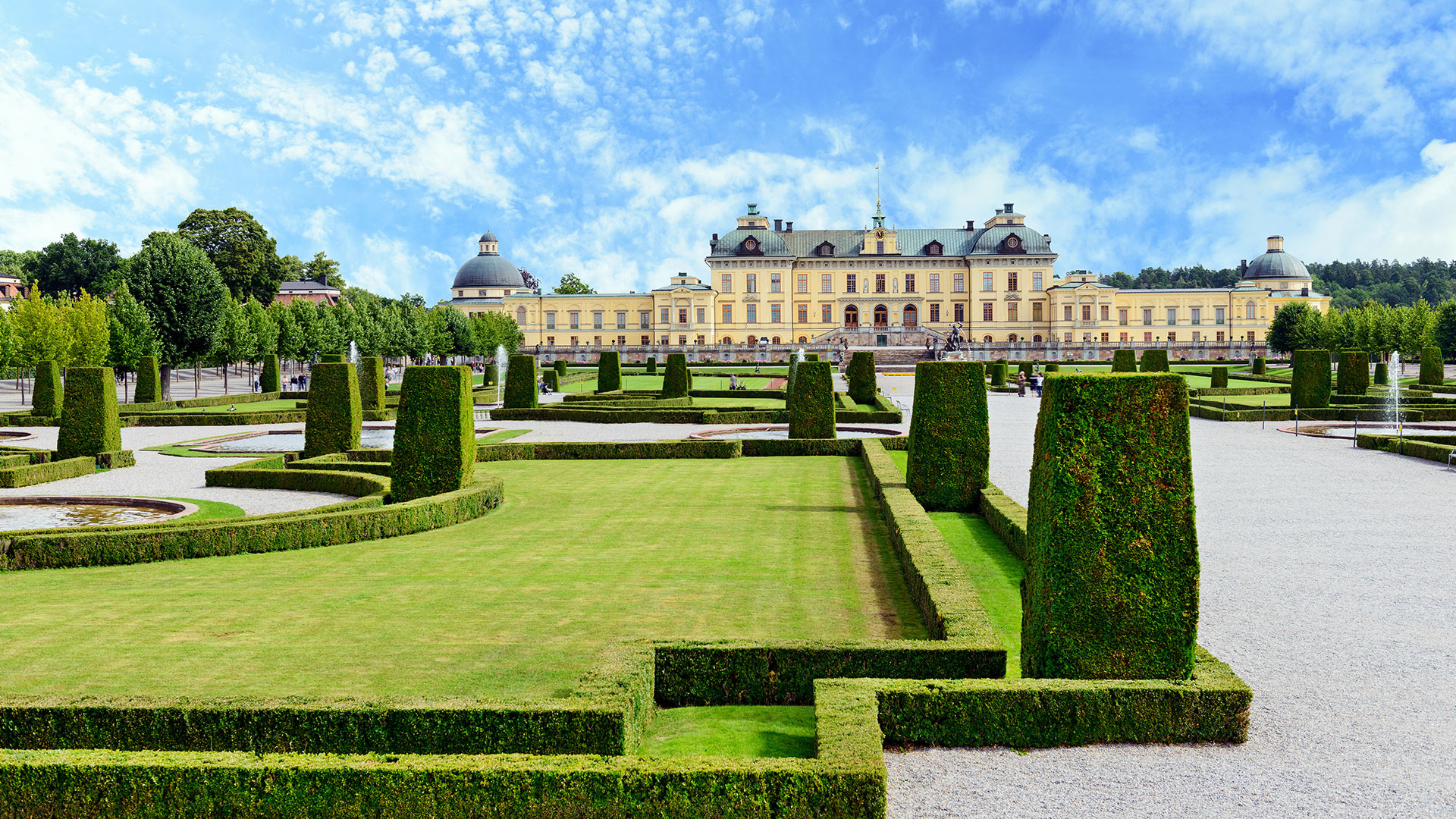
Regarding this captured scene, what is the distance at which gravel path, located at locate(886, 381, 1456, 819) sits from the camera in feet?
14.6

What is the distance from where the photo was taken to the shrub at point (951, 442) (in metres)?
11.4

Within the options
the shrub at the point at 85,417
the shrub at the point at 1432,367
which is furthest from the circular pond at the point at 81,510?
the shrub at the point at 1432,367

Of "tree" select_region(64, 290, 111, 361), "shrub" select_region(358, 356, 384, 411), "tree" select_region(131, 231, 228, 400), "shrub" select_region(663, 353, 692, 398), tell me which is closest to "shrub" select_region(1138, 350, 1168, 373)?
"shrub" select_region(663, 353, 692, 398)

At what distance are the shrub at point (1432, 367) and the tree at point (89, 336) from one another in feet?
140

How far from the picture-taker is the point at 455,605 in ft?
23.7

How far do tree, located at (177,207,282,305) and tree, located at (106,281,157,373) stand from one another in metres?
24.5

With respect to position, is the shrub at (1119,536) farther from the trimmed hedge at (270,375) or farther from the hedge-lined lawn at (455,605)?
the trimmed hedge at (270,375)

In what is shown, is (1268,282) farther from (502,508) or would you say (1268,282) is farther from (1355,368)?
(502,508)

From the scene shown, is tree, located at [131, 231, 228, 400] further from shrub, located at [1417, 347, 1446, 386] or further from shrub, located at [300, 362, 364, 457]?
shrub, located at [1417, 347, 1446, 386]

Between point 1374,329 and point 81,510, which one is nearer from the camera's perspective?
point 81,510

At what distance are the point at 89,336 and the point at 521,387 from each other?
1648 cm

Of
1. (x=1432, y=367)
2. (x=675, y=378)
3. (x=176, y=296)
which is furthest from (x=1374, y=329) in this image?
(x=176, y=296)

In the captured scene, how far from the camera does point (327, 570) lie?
8695mm

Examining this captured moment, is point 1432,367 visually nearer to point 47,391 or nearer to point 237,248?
point 47,391
